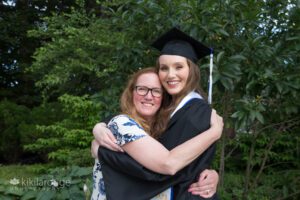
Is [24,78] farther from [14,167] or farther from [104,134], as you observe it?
[104,134]

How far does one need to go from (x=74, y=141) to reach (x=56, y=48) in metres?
1.73

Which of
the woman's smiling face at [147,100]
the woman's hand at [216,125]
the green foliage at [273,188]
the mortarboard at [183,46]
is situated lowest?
→ the green foliage at [273,188]

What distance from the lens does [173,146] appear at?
1939 millimetres

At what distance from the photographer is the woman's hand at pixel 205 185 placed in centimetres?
197

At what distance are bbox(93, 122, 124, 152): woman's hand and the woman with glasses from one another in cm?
2

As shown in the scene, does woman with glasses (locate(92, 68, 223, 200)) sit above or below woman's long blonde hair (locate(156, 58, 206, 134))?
below

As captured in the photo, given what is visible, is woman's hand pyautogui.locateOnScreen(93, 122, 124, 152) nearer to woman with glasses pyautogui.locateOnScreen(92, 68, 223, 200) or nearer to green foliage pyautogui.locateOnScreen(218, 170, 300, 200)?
woman with glasses pyautogui.locateOnScreen(92, 68, 223, 200)

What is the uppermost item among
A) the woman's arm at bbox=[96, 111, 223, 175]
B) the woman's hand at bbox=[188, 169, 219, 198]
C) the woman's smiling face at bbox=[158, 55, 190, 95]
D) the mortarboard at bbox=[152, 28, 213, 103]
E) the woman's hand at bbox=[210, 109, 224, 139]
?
the mortarboard at bbox=[152, 28, 213, 103]

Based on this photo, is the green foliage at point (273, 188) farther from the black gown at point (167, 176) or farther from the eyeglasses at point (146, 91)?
the eyeglasses at point (146, 91)

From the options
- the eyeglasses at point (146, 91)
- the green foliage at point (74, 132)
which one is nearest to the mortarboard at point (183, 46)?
the eyeglasses at point (146, 91)

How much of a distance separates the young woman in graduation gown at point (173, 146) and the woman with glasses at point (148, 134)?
34mm

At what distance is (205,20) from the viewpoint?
8.11 ft

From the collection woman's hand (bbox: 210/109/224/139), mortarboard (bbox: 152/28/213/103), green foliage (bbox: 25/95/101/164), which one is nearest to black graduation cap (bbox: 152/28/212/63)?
mortarboard (bbox: 152/28/213/103)

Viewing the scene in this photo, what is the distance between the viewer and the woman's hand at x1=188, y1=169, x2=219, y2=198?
1973 mm
